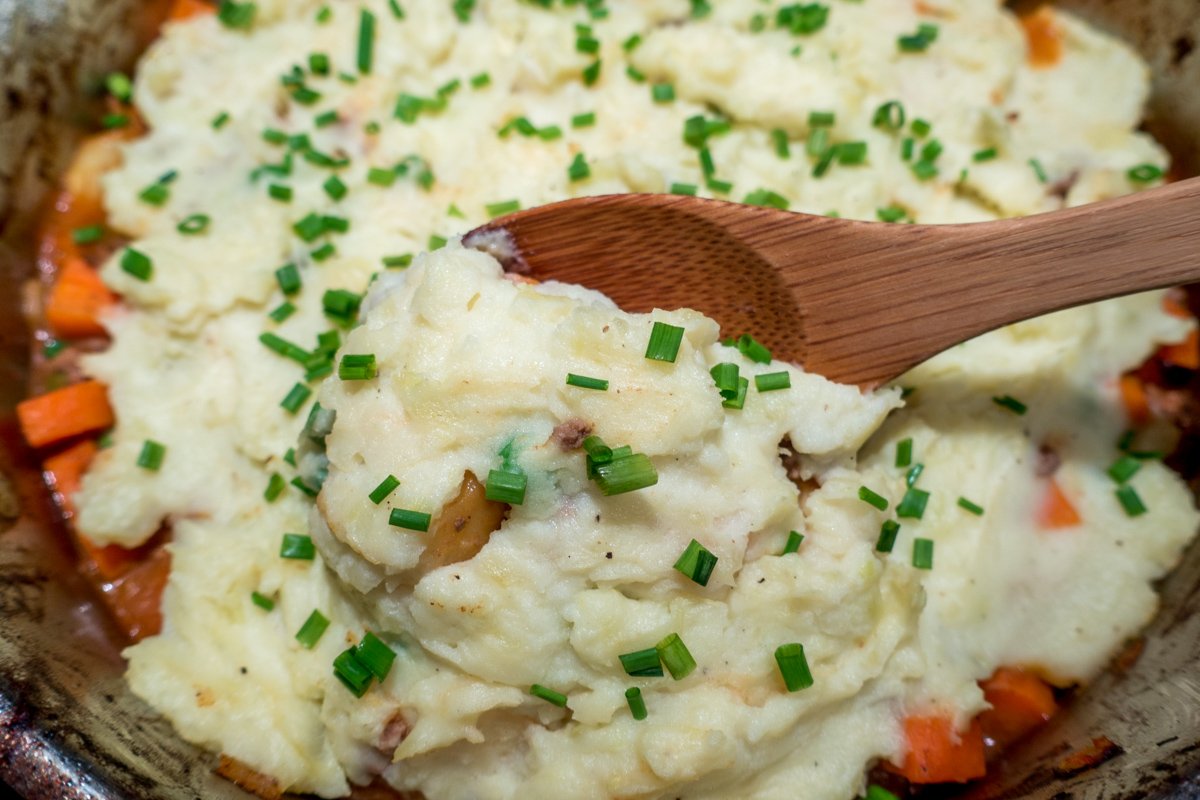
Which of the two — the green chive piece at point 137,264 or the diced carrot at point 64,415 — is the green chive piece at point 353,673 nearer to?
the diced carrot at point 64,415

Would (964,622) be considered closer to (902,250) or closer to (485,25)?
(902,250)

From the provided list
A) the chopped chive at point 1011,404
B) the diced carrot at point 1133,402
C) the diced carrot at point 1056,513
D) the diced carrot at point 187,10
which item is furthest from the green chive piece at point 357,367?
the diced carrot at point 1133,402

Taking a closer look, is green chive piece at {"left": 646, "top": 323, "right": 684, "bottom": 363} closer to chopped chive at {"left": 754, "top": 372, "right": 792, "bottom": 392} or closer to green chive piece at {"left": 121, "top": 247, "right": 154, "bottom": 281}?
chopped chive at {"left": 754, "top": 372, "right": 792, "bottom": 392}

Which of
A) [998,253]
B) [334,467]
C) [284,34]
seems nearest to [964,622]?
[998,253]

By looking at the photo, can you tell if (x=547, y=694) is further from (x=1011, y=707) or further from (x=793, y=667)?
(x=1011, y=707)

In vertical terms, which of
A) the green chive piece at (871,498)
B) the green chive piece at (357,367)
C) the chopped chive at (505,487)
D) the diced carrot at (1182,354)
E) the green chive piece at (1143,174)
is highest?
the green chive piece at (1143,174)

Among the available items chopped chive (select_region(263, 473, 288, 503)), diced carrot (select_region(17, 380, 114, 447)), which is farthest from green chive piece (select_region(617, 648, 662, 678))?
diced carrot (select_region(17, 380, 114, 447))

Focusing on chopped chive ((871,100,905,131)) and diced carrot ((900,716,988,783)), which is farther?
chopped chive ((871,100,905,131))
